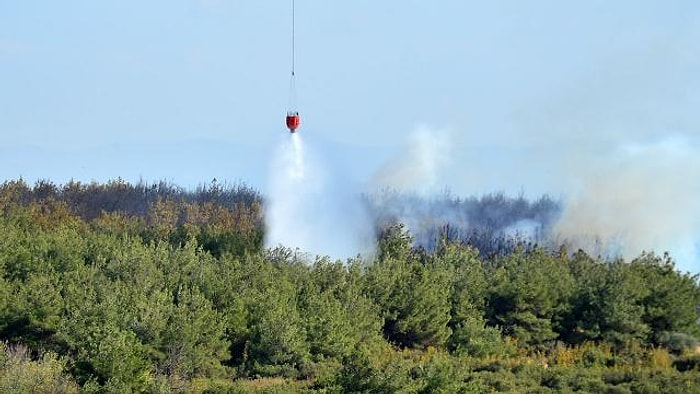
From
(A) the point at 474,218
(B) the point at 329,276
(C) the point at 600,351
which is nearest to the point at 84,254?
(B) the point at 329,276

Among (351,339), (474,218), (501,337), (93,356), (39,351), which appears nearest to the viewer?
(93,356)

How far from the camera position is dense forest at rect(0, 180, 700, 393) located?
47.4m

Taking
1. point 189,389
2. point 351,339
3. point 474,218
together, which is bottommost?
point 189,389

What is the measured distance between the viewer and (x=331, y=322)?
5894cm

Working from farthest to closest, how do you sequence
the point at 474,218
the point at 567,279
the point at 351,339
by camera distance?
the point at 474,218 < the point at 567,279 < the point at 351,339

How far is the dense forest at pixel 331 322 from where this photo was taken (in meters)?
47.4

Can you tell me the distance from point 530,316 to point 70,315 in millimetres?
27131

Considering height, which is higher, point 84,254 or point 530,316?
point 84,254

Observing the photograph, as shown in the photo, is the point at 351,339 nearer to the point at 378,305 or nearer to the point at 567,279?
the point at 378,305

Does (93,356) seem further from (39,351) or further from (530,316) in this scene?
(530,316)

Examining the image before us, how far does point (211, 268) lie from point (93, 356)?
23.1 metres

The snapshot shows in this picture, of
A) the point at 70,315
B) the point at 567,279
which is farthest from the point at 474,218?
the point at 70,315

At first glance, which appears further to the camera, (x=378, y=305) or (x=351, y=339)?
(x=378, y=305)

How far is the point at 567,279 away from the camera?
76375 mm
